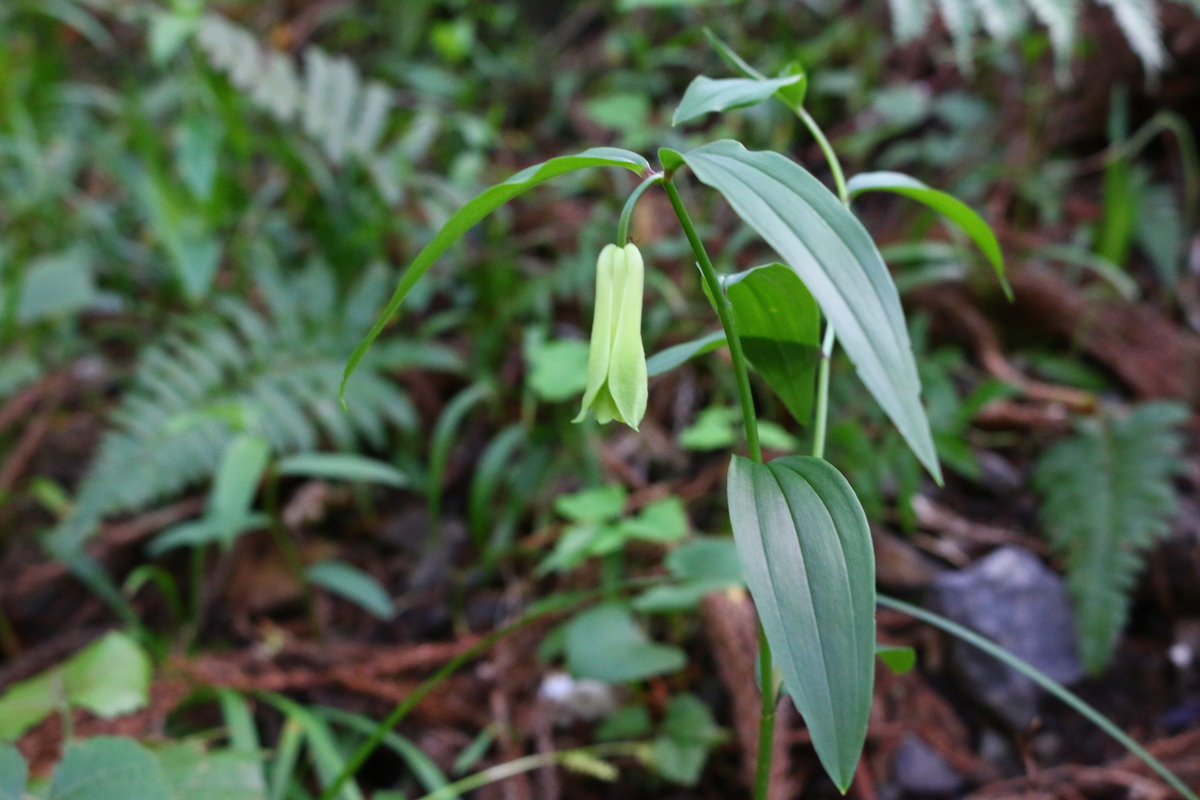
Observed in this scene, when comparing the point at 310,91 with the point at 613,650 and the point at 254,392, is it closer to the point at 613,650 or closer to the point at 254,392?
the point at 254,392

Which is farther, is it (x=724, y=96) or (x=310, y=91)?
(x=310, y=91)

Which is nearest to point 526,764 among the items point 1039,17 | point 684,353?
point 684,353

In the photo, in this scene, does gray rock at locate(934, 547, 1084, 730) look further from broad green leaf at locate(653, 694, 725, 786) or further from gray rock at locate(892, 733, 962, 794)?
broad green leaf at locate(653, 694, 725, 786)

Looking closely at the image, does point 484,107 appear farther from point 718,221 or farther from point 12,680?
point 12,680

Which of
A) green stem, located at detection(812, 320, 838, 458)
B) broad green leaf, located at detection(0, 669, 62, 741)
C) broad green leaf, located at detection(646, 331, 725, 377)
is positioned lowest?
broad green leaf, located at detection(0, 669, 62, 741)

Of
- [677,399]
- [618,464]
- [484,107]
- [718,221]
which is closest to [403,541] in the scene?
[618,464]

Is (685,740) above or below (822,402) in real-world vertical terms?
below

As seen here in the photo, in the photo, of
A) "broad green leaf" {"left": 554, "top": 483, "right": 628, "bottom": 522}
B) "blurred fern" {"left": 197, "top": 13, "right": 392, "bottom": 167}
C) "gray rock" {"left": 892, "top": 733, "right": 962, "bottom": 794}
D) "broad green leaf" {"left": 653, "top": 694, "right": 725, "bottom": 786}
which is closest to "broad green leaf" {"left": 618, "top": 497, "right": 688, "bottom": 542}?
"broad green leaf" {"left": 554, "top": 483, "right": 628, "bottom": 522}
